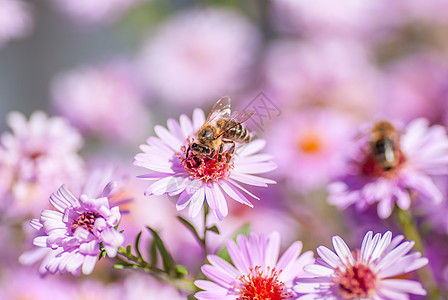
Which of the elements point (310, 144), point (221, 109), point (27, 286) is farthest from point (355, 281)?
point (310, 144)

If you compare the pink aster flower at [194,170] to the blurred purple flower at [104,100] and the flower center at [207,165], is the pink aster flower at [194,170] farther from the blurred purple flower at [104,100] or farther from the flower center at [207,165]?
the blurred purple flower at [104,100]

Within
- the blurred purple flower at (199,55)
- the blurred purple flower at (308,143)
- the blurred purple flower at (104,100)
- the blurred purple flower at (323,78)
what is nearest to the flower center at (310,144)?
the blurred purple flower at (308,143)

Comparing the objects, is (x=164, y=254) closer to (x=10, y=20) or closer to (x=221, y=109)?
(x=221, y=109)

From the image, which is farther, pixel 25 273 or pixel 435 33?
pixel 435 33

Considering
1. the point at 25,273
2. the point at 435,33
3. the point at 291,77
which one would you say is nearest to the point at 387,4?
the point at 435,33

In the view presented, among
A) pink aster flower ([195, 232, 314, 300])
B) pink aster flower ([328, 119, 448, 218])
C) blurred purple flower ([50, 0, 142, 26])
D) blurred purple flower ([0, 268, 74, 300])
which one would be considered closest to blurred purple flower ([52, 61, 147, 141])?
blurred purple flower ([50, 0, 142, 26])

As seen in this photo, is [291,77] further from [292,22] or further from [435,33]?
[435,33]

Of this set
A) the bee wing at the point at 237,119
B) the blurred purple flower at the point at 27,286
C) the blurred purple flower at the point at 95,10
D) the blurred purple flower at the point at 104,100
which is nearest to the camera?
the bee wing at the point at 237,119

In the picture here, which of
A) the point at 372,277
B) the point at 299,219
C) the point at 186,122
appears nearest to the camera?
the point at 372,277

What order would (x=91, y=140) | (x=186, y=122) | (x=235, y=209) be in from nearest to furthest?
(x=186, y=122), (x=235, y=209), (x=91, y=140)
